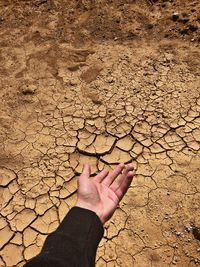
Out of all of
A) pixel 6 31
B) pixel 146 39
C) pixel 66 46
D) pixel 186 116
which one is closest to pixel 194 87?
pixel 186 116

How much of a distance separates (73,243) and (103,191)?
541 millimetres

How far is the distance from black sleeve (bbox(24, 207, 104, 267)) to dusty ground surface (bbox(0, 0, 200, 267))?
51cm

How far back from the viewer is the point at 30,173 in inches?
115

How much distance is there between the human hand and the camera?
7.41 feet

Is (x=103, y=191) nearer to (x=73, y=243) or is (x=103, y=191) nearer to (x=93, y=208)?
(x=93, y=208)

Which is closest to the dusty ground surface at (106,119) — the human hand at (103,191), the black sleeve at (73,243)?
the human hand at (103,191)

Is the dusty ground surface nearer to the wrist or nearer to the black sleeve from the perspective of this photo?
the wrist

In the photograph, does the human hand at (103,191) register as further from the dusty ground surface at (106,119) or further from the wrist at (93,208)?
the dusty ground surface at (106,119)

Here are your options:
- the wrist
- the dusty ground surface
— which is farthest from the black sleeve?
the dusty ground surface

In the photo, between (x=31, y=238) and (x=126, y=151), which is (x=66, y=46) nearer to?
(x=126, y=151)

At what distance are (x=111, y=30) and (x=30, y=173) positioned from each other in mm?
1958

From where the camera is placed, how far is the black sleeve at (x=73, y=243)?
5.65ft

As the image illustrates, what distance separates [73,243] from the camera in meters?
1.92

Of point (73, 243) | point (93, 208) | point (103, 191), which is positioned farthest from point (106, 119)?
point (73, 243)
